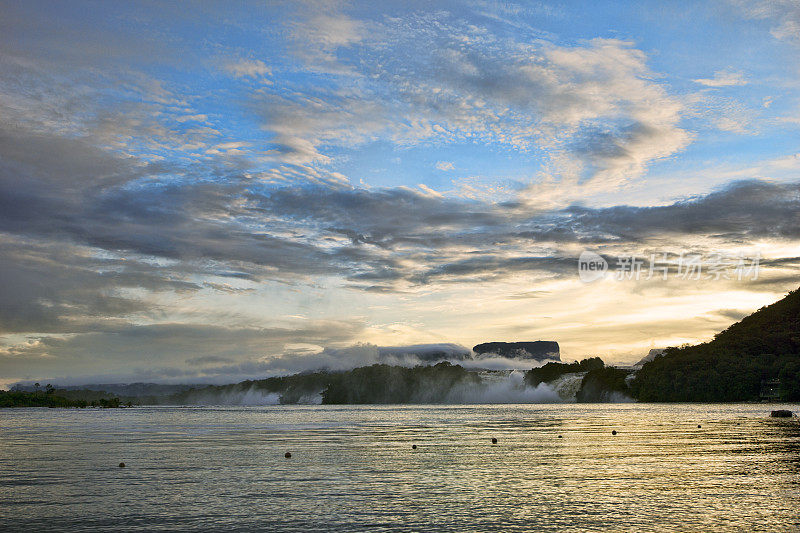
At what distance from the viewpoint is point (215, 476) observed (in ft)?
157

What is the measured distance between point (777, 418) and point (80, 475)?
141574 millimetres

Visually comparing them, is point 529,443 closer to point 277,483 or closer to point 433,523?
point 277,483

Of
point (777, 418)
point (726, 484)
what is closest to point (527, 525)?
point (726, 484)

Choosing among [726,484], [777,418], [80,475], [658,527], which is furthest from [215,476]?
[777,418]

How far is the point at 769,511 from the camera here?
32594mm

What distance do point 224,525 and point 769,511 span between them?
27060 mm

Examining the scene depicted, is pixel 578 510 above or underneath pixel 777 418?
above

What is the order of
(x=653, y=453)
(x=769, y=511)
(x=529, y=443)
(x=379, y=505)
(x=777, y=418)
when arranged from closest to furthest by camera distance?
(x=769, y=511), (x=379, y=505), (x=653, y=453), (x=529, y=443), (x=777, y=418)

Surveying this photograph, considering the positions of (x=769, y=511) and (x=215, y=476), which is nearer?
(x=769, y=511)

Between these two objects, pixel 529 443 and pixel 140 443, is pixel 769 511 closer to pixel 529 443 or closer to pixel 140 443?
pixel 529 443

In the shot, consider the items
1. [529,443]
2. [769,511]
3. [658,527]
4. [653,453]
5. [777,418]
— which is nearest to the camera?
[658,527]

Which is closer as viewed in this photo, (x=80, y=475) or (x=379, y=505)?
(x=379, y=505)

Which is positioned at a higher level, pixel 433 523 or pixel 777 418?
pixel 433 523

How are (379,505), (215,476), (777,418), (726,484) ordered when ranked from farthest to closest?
(777,418) → (215,476) → (726,484) → (379,505)
